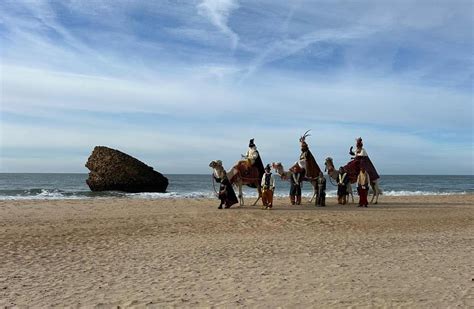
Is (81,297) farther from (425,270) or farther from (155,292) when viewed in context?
(425,270)

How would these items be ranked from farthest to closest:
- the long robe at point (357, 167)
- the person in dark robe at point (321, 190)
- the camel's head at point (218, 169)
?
the long robe at point (357, 167) → the person in dark robe at point (321, 190) → the camel's head at point (218, 169)

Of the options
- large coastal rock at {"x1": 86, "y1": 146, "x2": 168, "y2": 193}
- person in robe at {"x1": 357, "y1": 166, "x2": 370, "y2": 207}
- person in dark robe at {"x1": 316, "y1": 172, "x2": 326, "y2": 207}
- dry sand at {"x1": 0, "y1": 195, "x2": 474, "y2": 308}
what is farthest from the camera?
large coastal rock at {"x1": 86, "y1": 146, "x2": 168, "y2": 193}

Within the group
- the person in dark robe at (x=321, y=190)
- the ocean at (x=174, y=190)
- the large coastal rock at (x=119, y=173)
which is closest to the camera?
the person in dark robe at (x=321, y=190)

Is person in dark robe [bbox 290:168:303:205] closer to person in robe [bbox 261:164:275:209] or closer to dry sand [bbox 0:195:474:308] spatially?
person in robe [bbox 261:164:275:209]

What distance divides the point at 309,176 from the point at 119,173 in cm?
1852

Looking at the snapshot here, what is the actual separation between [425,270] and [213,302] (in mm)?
3912

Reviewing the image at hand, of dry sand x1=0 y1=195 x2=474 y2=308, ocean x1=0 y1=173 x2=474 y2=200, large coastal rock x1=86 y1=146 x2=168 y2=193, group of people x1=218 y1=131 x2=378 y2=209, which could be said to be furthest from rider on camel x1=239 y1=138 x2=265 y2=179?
large coastal rock x1=86 y1=146 x2=168 y2=193

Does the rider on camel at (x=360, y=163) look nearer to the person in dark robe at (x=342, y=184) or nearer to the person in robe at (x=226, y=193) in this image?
the person in dark robe at (x=342, y=184)

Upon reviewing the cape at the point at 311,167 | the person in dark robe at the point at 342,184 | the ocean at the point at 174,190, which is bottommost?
the ocean at the point at 174,190

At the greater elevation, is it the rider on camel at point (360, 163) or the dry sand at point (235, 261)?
the rider on camel at point (360, 163)

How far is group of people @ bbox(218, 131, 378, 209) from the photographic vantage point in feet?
59.2

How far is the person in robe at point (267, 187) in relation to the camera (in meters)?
17.8

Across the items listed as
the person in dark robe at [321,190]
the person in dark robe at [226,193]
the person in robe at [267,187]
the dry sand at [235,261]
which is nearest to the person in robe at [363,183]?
the person in dark robe at [321,190]

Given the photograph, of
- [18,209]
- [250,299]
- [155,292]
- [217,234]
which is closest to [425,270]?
[250,299]
